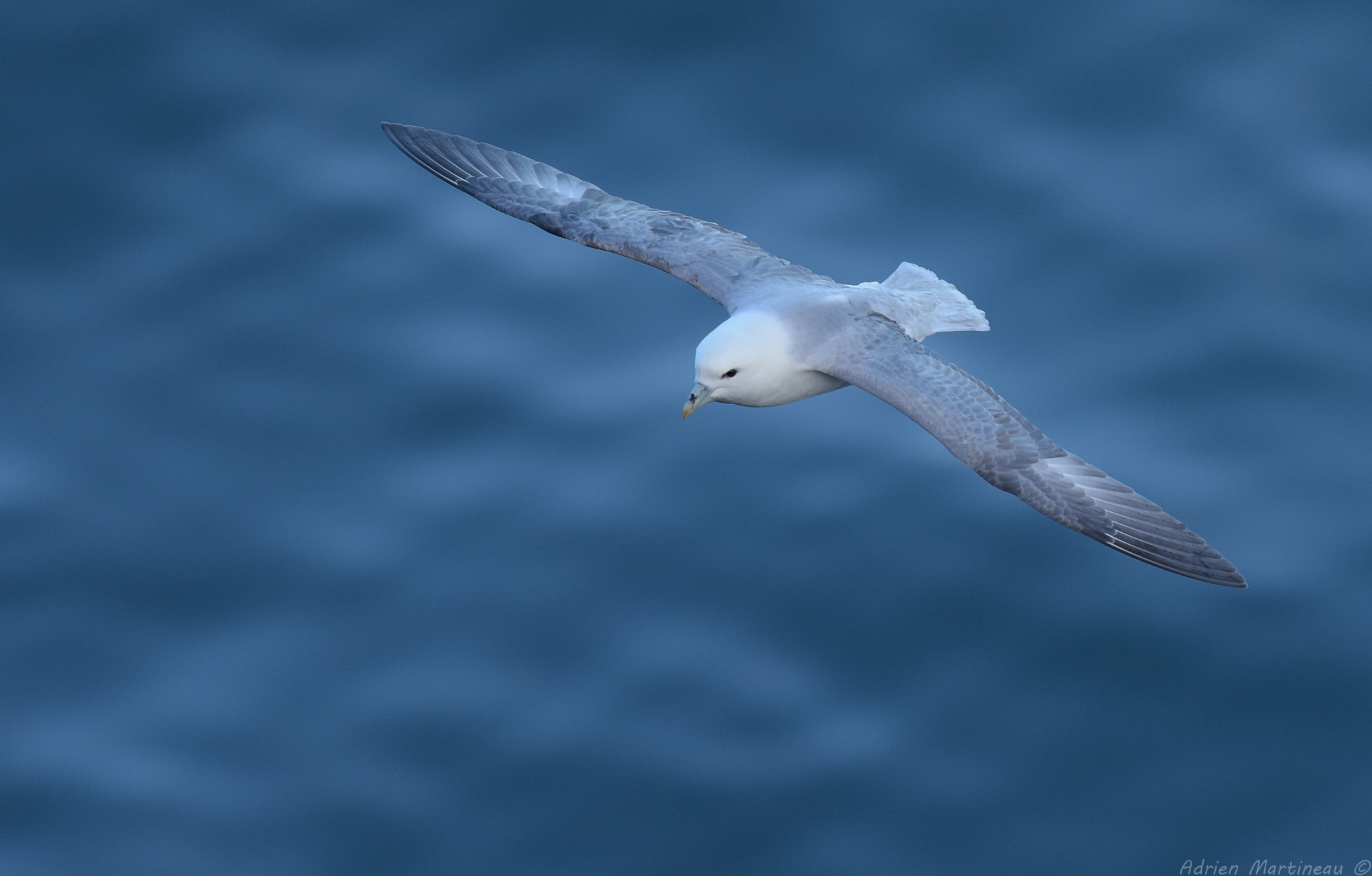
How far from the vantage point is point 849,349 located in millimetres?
12102

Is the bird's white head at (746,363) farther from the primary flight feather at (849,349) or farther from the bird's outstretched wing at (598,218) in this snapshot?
the bird's outstretched wing at (598,218)

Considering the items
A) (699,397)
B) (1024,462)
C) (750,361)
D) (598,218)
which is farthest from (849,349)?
(598,218)

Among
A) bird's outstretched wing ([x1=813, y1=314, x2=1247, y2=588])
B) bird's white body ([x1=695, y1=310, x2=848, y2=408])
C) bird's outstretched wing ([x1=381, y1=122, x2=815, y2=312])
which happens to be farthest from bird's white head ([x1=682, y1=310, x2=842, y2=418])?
bird's outstretched wing ([x1=381, y1=122, x2=815, y2=312])

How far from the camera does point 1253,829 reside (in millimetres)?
13773

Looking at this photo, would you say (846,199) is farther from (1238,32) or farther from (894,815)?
(894,815)

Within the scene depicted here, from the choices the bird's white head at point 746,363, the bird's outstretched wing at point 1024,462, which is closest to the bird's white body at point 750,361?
the bird's white head at point 746,363

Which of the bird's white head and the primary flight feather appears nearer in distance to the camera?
the primary flight feather

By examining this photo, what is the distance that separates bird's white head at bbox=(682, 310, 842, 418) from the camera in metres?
11.8

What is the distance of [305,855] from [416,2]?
8.80m

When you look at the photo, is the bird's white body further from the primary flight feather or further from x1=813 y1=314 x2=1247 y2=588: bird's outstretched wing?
x1=813 y1=314 x2=1247 y2=588: bird's outstretched wing

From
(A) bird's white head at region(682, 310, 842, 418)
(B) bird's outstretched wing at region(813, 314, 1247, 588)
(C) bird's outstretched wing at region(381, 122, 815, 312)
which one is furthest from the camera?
(C) bird's outstretched wing at region(381, 122, 815, 312)

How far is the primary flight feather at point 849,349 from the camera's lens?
11.5 m

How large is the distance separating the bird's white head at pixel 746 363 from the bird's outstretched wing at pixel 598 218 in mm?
740

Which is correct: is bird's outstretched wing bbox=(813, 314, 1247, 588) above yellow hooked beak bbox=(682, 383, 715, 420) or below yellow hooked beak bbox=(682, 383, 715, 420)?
below
